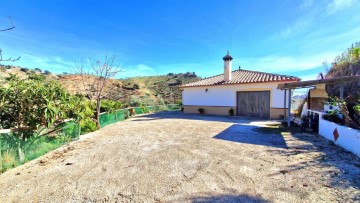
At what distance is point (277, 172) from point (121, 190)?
335 cm

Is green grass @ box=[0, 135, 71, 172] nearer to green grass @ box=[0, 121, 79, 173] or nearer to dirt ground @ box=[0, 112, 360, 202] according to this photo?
green grass @ box=[0, 121, 79, 173]

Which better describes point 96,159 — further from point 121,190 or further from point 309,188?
point 309,188

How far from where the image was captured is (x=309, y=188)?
3.32 meters

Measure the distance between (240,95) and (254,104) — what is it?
1341mm

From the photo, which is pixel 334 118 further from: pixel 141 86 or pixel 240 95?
pixel 141 86

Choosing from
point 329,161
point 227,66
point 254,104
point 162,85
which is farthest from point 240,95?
point 162,85

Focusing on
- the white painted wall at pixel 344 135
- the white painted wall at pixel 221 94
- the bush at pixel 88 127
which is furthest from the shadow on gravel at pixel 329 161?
the bush at pixel 88 127

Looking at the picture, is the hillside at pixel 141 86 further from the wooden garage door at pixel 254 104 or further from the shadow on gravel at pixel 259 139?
the shadow on gravel at pixel 259 139

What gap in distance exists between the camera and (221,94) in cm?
1571

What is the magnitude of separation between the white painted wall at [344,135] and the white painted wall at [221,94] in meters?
5.42

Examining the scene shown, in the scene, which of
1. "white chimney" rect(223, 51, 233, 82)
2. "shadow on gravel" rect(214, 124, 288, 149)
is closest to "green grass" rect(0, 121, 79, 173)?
"shadow on gravel" rect(214, 124, 288, 149)

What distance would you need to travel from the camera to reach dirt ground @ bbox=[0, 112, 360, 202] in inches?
125

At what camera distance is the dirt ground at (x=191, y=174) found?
3170 mm

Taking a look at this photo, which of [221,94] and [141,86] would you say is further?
[141,86]
